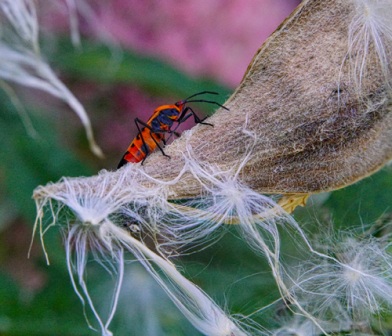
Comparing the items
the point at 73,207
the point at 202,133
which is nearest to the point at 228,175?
the point at 202,133

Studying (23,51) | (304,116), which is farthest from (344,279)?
(23,51)

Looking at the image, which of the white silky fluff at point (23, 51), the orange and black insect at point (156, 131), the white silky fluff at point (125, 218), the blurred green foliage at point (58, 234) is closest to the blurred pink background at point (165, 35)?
the blurred green foliage at point (58, 234)

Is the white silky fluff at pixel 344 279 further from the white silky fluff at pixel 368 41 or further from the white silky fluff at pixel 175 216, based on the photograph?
the white silky fluff at pixel 368 41

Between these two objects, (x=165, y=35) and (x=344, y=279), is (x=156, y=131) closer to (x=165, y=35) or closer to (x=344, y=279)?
(x=344, y=279)

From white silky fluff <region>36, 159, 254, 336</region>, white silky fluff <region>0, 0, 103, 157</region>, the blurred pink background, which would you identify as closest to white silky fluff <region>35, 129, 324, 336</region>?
white silky fluff <region>36, 159, 254, 336</region>

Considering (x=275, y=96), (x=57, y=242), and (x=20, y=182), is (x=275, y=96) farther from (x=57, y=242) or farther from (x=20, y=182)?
(x=20, y=182)

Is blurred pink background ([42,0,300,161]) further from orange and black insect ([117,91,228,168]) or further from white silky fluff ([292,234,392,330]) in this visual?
white silky fluff ([292,234,392,330])

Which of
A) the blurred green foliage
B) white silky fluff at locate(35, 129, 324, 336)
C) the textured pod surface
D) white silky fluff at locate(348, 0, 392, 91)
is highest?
white silky fluff at locate(348, 0, 392, 91)
